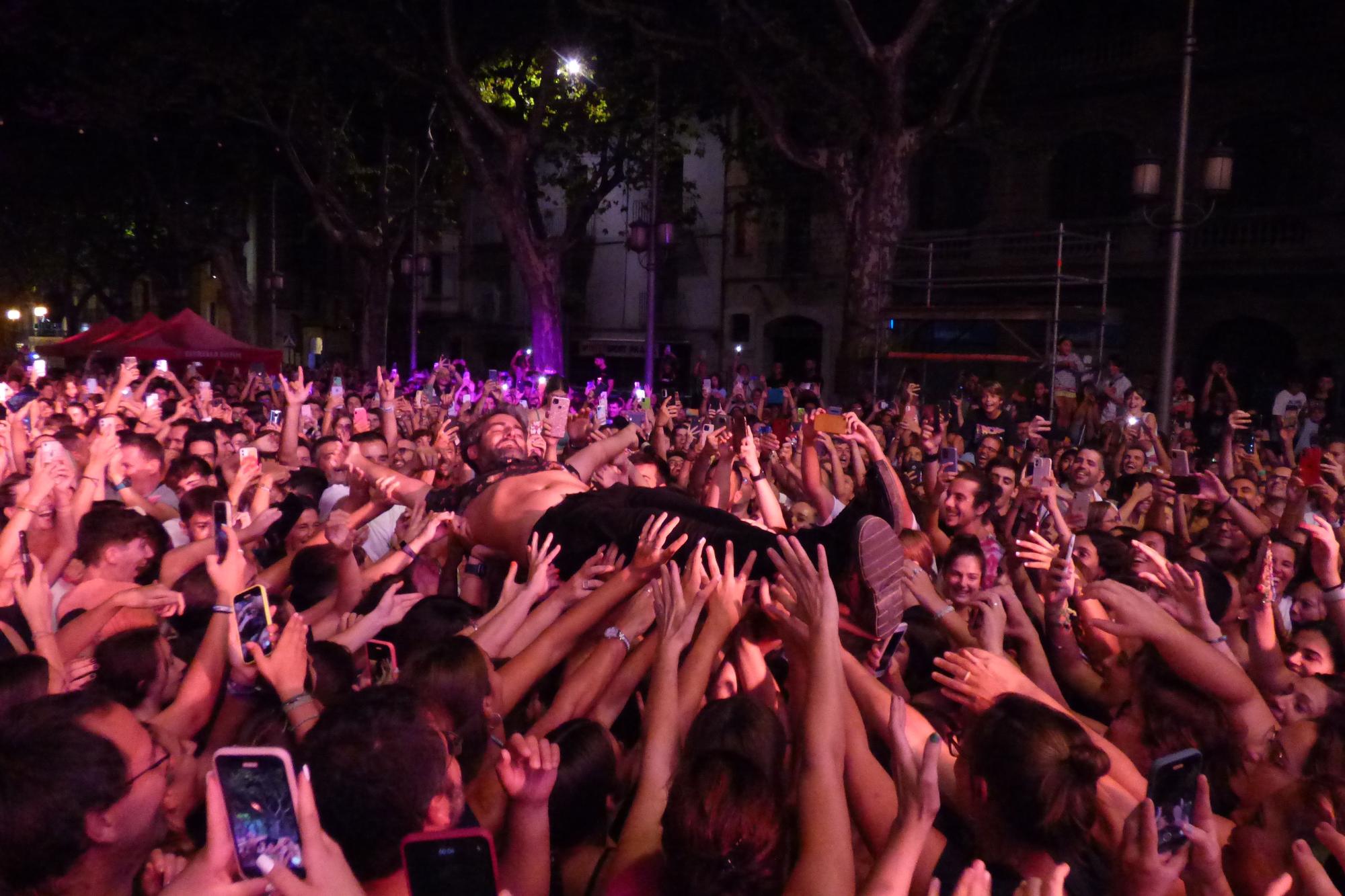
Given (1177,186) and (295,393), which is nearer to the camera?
(295,393)

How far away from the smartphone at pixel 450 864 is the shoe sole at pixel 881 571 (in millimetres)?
1703

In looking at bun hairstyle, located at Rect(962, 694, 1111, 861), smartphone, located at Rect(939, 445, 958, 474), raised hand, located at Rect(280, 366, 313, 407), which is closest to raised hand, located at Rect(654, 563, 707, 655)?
bun hairstyle, located at Rect(962, 694, 1111, 861)

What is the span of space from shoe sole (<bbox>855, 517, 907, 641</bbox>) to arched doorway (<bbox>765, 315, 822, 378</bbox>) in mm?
21679

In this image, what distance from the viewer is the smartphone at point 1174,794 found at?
1.82 meters

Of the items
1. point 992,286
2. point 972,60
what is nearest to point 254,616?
point 972,60

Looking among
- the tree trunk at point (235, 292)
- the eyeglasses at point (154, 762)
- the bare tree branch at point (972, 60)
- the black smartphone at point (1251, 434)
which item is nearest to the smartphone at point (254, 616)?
the eyeglasses at point (154, 762)

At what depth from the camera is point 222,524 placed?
323cm

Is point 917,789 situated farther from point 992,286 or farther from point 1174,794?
point 992,286

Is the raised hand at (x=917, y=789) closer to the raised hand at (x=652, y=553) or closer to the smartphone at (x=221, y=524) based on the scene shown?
the raised hand at (x=652, y=553)

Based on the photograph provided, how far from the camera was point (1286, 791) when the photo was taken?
7.47 feet

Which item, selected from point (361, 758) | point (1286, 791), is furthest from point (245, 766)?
point (1286, 791)

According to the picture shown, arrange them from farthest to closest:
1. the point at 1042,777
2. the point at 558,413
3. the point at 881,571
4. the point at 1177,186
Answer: the point at 1177,186
the point at 558,413
the point at 881,571
the point at 1042,777

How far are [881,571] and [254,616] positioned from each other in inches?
66.8

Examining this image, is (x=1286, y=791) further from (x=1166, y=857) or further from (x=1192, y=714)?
(x=1166, y=857)
